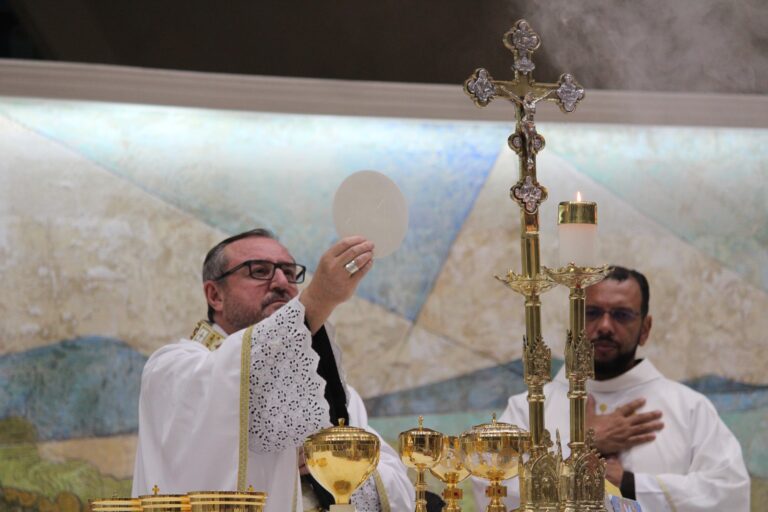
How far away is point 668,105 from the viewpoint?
7266 mm

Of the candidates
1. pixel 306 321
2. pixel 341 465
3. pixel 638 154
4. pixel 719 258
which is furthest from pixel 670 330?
pixel 341 465

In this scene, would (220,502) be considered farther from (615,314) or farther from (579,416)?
(615,314)

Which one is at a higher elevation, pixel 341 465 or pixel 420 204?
pixel 420 204

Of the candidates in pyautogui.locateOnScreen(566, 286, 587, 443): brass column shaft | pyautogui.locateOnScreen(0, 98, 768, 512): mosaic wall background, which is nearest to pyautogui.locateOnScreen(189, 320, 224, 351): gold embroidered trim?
pyautogui.locateOnScreen(0, 98, 768, 512): mosaic wall background

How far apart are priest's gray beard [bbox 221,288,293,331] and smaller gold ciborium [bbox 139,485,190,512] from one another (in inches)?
97.8

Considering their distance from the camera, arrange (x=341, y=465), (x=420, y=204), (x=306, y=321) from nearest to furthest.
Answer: (x=341, y=465)
(x=306, y=321)
(x=420, y=204)

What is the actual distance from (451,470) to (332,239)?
153 inches

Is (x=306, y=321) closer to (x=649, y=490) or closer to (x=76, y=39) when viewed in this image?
(x=649, y=490)

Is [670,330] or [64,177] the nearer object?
[64,177]

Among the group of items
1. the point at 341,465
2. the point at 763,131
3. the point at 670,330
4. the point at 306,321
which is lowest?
the point at 341,465

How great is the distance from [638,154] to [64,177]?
9.49ft

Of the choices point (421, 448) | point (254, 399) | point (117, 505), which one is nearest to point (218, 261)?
point (254, 399)

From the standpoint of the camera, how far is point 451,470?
10.2ft

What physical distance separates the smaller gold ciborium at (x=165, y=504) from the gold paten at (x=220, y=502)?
0.09ft
